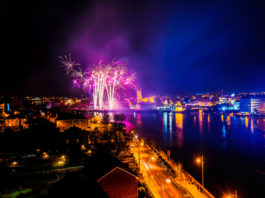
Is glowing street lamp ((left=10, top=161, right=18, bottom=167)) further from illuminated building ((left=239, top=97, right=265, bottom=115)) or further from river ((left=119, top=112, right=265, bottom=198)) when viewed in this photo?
illuminated building ((left=239, top=97, right=265, bottom=115))

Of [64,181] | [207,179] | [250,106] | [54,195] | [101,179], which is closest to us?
[54,195]

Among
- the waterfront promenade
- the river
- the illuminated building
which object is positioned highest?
the illuminated building

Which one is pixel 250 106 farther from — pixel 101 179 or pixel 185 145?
pixel 101 179

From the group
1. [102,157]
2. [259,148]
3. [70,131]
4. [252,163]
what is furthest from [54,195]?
[259,148]

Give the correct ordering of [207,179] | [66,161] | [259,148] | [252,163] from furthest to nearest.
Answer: [259,148], [252,163], [207,179], [66,161]

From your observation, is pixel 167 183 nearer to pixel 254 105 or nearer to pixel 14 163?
pixel 14 163

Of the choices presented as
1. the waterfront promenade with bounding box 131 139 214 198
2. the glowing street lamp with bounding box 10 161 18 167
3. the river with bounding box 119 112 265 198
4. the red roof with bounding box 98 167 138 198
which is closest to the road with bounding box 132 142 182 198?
the waterfront promenade with bounding box 131 139 214 198

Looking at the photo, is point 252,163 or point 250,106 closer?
point 252,163

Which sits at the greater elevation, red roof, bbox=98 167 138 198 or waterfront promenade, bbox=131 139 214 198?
red roof, bbox=98 167 138 198

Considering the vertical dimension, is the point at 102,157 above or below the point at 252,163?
above

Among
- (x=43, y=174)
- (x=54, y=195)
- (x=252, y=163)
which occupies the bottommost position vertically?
(x=252, y=163)

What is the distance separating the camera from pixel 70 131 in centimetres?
770

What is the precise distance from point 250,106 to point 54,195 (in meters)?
37.7

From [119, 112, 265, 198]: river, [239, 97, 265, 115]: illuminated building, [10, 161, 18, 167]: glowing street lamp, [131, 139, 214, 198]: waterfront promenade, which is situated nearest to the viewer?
[131, 139, 214, 198]: waterfront promenade
